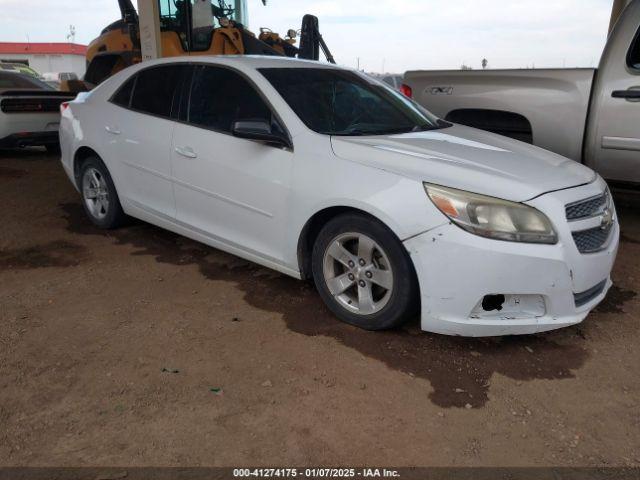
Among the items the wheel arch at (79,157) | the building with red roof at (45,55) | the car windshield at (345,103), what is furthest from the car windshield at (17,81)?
the building with red roof at (45,55)

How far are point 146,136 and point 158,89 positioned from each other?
40 centimetres

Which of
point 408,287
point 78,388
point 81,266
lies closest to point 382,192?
point 408,287

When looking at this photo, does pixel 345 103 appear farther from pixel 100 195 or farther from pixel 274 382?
pixel 100 195

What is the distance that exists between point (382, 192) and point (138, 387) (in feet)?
5.25

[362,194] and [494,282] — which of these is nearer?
[494,282]

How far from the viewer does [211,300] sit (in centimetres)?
377

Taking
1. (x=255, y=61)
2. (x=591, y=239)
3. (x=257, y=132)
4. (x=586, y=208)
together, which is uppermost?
(x=255, y=61)

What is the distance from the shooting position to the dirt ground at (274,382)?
2.34 m

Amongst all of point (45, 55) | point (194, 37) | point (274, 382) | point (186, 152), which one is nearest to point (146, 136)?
point (186, 152)

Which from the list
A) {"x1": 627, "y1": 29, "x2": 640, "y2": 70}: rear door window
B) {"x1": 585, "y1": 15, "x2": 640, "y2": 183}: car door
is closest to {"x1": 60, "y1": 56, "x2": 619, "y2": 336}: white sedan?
{"x1": 585, "y1": 15, "x2": 640, "y2": 183}: car door

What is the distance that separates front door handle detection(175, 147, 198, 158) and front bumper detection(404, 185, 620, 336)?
5.94ft

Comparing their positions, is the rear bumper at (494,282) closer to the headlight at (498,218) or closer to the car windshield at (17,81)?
the headlight at (498,218)

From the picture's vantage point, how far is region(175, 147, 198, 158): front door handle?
3.98m

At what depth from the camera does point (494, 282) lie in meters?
2.82
